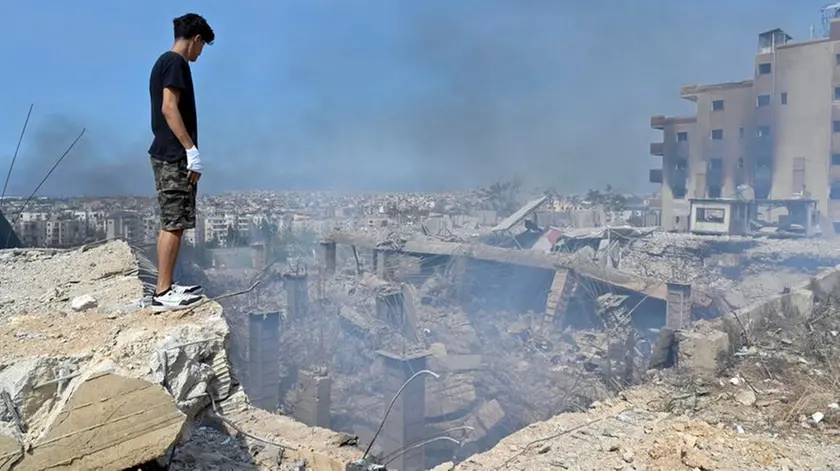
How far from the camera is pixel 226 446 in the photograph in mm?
2744

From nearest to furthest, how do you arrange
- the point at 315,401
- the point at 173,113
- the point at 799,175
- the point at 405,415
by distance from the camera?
the point at 173,113 < the point at 405,415 < the point at 315,401 < the point at 799,175

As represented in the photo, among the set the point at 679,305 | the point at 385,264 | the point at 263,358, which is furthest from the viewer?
the point at 385,264

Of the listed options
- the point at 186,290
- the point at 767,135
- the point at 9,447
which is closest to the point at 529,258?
the point at 186,290

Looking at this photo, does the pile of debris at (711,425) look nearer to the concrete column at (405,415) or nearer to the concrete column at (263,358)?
the concrete column at (405,415)

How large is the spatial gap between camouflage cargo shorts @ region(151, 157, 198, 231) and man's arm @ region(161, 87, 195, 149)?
13cm

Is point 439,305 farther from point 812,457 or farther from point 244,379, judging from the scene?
point 812,457

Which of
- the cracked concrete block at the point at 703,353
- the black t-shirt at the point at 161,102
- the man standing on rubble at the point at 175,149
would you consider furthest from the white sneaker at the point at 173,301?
the cracked concrete block at the point at 703,353

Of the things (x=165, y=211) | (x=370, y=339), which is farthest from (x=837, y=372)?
(x=370, y=339)

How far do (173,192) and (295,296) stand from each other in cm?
1267

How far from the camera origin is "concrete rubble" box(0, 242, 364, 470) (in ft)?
5.92

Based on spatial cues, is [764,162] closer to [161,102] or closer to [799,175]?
[799,175]

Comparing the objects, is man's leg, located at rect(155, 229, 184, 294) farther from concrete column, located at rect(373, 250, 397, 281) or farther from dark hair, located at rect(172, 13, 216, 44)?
concrete column, located at rect(373, 250, 397, 281)

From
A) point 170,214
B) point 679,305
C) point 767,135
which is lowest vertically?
point 679,305

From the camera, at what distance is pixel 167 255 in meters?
2.77
